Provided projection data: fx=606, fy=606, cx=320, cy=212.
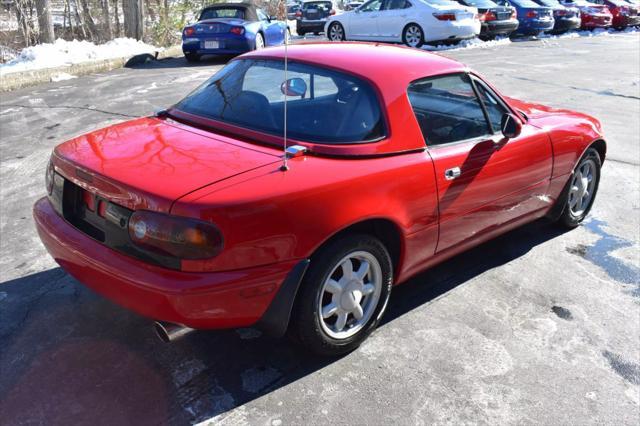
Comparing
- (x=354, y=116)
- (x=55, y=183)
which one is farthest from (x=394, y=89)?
(x=55, y=183)

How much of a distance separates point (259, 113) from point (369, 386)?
62.1 inches

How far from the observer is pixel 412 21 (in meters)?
17.1

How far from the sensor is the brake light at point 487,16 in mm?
19109

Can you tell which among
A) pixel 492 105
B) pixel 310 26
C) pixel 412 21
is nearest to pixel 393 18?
pixel 412 21

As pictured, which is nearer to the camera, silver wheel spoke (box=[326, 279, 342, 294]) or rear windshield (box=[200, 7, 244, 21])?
silver wheel spoke (box=[326, 279, 342, 294])

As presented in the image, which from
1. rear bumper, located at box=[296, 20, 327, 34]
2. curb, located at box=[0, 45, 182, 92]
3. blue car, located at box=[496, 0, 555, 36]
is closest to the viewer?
curb, located at box=[0, 45, 182, 92]

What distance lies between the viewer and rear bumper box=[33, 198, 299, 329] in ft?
8.36

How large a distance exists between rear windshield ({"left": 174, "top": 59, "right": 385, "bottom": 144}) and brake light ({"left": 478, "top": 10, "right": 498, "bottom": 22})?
17014mm

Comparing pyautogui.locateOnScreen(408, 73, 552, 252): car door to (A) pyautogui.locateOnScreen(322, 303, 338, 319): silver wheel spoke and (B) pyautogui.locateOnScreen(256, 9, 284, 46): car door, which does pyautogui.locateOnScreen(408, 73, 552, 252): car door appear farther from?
(B) pyautogui.locateOnScreen(256, 9, 284, 46): car door

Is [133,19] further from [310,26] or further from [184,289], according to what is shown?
[184,289]

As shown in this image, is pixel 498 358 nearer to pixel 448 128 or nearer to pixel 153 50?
pixel 448 128

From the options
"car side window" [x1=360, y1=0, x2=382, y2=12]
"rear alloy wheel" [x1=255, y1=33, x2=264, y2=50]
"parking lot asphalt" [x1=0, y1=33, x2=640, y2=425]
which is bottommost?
"parking lot asphalt" [x1=0, y1=33, x2=640, y2=425]

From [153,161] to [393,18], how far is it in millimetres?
15766

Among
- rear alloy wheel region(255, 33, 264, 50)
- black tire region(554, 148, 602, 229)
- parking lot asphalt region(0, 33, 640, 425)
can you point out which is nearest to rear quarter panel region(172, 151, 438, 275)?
parking lot asphalt region(0, 33, 640, 425)
